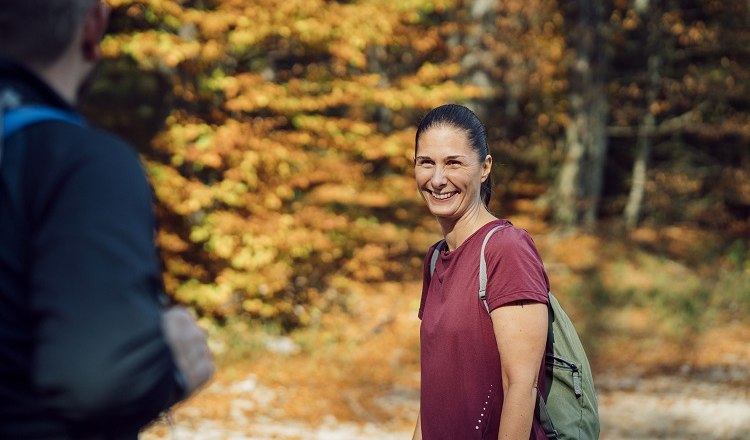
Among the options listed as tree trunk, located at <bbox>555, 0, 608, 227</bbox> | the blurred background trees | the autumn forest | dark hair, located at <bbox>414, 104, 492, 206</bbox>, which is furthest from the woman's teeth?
tree trunk, located at <bbox>555, 0, 608, 227</bbox>

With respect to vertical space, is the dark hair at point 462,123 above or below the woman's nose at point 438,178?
above

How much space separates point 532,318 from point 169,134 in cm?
681

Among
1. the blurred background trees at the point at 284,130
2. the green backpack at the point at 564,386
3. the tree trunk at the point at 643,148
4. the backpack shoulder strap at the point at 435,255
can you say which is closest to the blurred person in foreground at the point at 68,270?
the green backpack at the point at 564,386

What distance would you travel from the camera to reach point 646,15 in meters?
16.7

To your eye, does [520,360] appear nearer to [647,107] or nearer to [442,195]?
[442,195]

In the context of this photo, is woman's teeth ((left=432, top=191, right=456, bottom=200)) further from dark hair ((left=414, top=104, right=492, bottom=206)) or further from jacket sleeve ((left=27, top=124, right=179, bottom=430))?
jacket sleeve ((left=27, top=124, right=179, bottom=430))

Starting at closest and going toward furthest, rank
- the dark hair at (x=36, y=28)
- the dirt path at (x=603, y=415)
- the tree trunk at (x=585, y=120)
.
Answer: the dark hair at (x=36, y=28), the dirt path at (x=603, y=415), the tree trunk at (x=585, y=120)

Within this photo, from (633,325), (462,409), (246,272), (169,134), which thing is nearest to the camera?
(462,409)

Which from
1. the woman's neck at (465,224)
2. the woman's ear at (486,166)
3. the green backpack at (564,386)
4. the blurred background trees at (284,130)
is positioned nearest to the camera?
the green backpack at (564,386)

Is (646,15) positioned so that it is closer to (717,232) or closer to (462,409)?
(717,232)

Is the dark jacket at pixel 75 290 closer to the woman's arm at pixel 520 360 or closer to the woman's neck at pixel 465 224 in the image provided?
the woman's arm at pixel 520 360

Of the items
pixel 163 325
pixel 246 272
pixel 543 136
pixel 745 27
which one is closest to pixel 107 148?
pixel 163 325

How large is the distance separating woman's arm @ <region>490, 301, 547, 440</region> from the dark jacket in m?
1.21

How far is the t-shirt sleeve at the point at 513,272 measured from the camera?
237 cm
